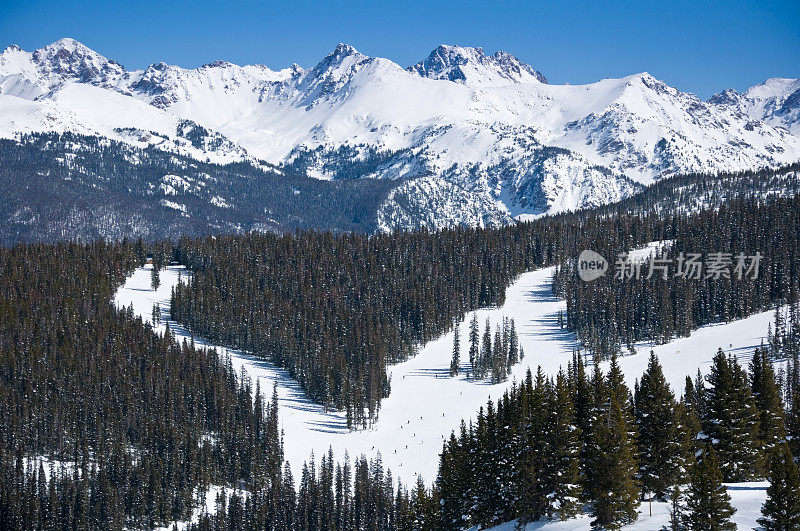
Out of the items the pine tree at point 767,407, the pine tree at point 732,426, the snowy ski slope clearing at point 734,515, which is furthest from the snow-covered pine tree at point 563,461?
the pine tree at point 767,407

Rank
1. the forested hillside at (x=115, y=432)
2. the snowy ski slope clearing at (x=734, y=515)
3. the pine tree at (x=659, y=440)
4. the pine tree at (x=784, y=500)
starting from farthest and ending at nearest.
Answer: the forested hillside at (x=115, y=432) → the pine tree at (x=659, y=440) → the snowy ski slope clearing at (x=734, y=515) → the pine tree at (x=784, y=500)

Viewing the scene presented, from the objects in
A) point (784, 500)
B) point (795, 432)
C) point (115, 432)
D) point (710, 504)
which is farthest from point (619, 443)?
point (115, 432)

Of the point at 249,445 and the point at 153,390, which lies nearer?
the point at 249,445

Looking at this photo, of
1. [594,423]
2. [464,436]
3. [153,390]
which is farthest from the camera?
[153,390]

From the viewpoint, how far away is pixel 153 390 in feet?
595

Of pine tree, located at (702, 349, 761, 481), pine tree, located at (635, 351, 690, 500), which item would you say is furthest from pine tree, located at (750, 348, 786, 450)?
pine tree, located at (635, 351, 690, 500)

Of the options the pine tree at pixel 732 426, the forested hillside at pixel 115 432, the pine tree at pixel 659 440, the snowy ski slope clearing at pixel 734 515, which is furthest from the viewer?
the forested hillside at pixel 115 432

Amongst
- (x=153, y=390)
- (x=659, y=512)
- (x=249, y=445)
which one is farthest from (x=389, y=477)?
(x=659, y=512)

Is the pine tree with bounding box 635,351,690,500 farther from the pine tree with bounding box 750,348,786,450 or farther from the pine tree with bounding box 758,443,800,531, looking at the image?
the pine tree with bounding box 758,443,800,531

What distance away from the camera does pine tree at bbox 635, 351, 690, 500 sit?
68.5 m

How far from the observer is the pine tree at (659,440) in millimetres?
68500

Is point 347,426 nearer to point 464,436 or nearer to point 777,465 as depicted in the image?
point 464,436

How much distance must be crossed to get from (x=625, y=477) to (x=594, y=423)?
735cm

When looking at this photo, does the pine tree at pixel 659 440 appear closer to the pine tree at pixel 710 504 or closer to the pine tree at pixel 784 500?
the pine tree at pixel 710 504
